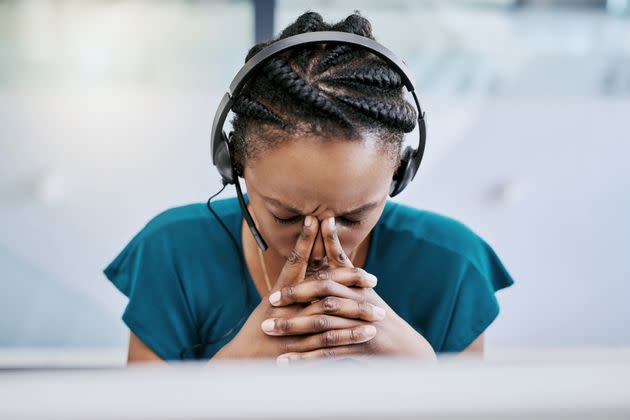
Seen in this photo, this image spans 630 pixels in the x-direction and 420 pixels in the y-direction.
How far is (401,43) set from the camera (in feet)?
8.17

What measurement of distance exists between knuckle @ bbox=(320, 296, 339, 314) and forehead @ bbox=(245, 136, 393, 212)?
0.13 metres

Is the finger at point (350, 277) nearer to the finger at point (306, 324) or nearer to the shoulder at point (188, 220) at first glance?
the finger at point (306, 324)

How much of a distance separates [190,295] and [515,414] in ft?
2.97

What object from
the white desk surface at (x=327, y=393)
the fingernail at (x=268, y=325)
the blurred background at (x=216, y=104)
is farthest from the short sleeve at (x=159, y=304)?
the blurred background at (x=216, y=104)

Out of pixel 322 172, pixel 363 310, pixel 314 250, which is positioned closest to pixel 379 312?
pixel 363 310

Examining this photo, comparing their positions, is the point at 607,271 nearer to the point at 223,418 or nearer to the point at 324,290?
the point at 324,290

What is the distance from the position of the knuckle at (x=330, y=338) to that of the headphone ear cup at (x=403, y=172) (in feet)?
0.77

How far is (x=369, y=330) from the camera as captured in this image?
854 millimetres

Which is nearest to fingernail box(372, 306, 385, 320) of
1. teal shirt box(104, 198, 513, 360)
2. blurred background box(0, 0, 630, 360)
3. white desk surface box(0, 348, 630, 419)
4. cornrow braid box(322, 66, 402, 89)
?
teal shirt box(104, 198, 513, 360)

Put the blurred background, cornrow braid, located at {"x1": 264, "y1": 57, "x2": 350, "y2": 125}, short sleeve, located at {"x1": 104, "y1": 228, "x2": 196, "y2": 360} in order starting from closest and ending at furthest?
cornrow braid, located at {"x1": 264, "y1": 57, "x2": 350, "y2": 125} → short sleeve, located at {"x1": 104, "y1": 228, "x2": 196, "y2": 360} → the blurred background

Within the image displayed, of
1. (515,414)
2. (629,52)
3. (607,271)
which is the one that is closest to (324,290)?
(515,414)

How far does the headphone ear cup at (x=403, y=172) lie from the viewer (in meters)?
0.93

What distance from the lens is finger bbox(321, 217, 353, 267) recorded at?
84 centimetres

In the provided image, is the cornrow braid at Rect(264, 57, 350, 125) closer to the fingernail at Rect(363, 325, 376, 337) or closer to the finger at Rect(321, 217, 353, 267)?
the finger at Rect(321, 217, 353, 267)
